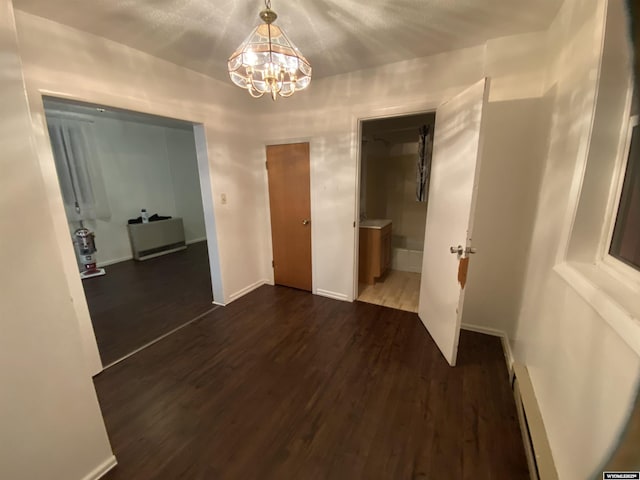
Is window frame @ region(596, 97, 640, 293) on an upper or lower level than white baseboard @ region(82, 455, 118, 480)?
upper

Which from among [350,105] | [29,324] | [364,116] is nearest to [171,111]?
[350,105]

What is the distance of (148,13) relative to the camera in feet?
4.96

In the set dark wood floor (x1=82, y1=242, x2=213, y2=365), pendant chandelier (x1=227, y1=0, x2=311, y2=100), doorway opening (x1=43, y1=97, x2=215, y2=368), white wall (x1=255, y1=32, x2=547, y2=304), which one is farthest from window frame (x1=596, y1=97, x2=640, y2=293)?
dark wood floor (x1=82, y1=242, x2=213, y2=365)

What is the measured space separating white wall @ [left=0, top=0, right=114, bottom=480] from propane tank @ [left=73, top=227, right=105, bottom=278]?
3673 millimetres

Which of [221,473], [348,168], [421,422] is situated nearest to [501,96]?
[348,168]

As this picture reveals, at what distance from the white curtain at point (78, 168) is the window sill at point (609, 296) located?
18.8ft

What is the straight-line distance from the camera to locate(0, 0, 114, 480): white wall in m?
0.91

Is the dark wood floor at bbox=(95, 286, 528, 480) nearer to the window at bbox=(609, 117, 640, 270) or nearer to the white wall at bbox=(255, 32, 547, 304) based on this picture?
the white wall at bbox=(255, 32, 547, 304)

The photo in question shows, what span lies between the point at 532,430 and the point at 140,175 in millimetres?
6141

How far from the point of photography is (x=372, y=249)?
321 centimetres

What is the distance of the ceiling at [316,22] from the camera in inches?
56.9

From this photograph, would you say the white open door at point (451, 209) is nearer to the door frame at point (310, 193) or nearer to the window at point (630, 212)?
the window at point (630, 212)

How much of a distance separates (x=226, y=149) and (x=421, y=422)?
9.39 ft

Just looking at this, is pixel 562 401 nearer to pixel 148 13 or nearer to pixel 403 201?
pixel 148 13
